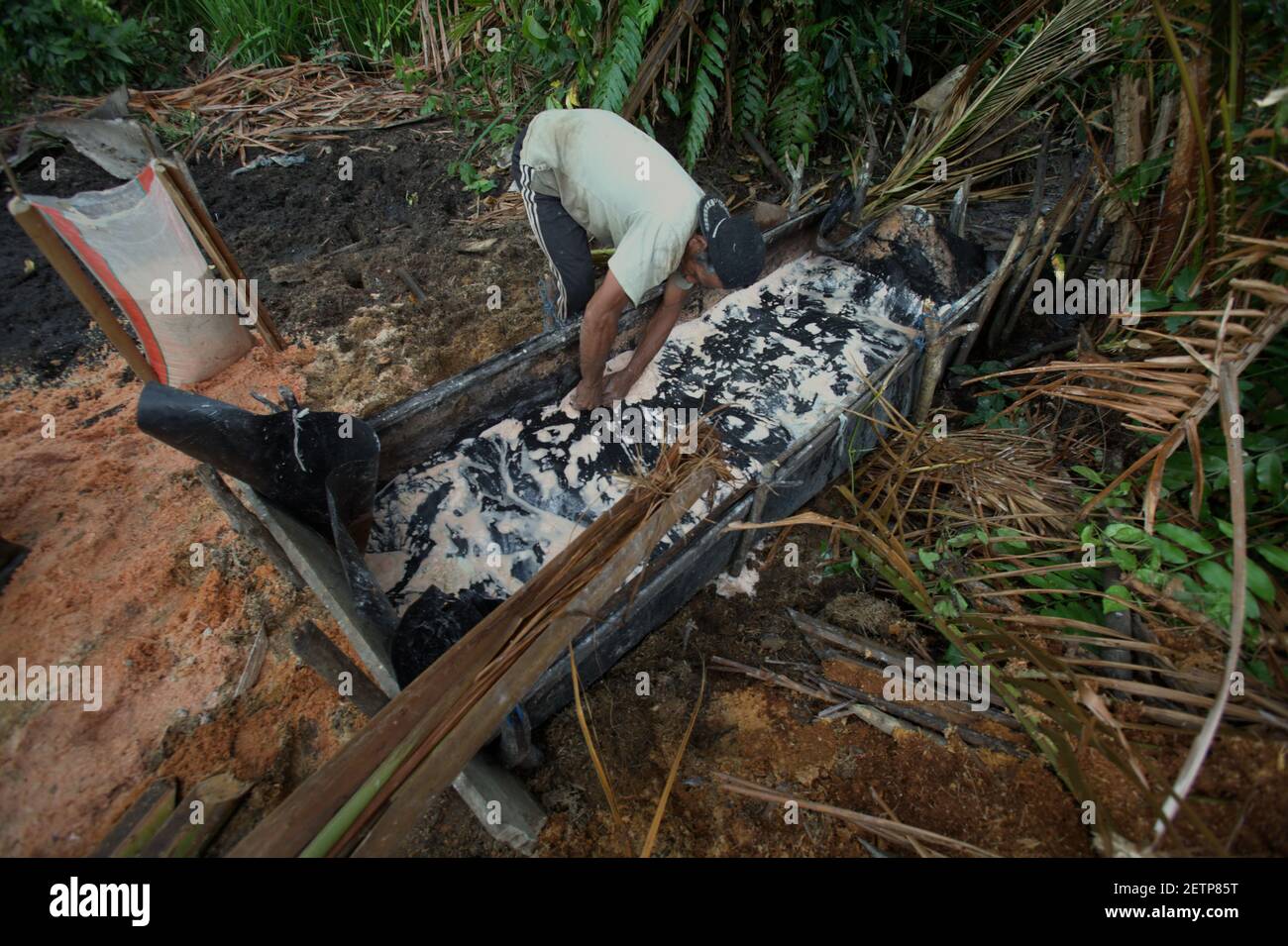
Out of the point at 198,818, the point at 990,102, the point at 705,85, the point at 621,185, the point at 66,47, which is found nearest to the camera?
the point at 198,818

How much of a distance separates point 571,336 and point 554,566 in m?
1.36

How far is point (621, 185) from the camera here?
2863mm

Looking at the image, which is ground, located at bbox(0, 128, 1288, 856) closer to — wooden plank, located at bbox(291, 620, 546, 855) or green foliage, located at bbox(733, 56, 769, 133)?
wooden plank, located at bbox(291, 620, 546, 855)

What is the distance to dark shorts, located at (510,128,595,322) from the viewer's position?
127 inches

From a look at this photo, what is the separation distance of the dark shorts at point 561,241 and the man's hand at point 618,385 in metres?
0.62

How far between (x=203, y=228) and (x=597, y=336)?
2.36m

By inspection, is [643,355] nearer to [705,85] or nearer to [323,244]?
[705,85]

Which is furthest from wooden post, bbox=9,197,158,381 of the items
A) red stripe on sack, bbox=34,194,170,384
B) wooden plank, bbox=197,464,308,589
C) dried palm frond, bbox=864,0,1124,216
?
dried palm frond, bbox=864,0,1124,216

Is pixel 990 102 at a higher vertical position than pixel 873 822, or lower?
higher

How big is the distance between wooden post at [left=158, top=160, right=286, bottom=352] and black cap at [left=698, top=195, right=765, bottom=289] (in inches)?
107

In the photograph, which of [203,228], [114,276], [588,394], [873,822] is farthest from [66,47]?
[873,822]

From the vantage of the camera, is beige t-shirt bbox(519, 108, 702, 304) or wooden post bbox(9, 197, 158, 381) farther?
beige t-shirt bbox(519, 108, 702, 304)

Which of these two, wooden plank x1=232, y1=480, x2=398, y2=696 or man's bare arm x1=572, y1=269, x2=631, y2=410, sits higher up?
man's bare arm x1=572, y1=269, x2=631, y2=410
